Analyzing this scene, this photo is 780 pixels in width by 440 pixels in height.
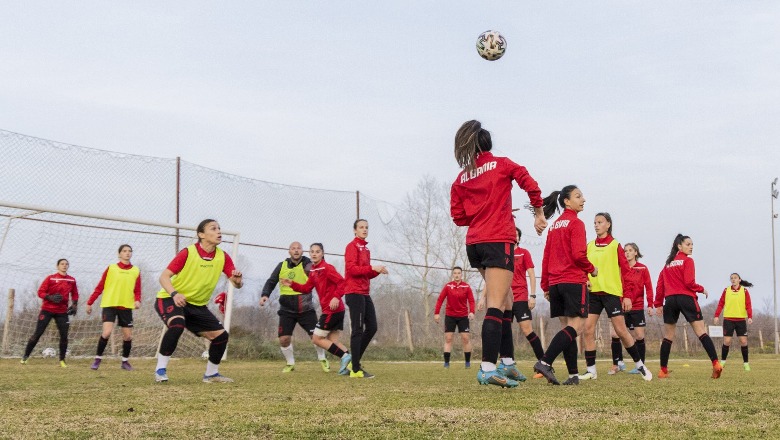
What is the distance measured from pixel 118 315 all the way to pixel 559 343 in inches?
323

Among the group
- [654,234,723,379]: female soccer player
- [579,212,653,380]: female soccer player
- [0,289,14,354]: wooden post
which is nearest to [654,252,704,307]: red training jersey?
[654,234,723,379]: female soccer player

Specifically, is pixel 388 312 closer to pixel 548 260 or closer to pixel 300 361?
pixel 300 361

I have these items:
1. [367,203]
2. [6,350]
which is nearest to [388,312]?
[367,203]

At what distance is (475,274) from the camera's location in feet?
88.5

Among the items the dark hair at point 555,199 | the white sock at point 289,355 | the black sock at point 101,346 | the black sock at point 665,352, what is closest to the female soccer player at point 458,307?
the white sock at point 289,355

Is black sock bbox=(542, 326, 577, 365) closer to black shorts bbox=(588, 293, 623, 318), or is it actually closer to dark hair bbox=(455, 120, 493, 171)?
dark hair bbox=(455, 120, 493, 171)

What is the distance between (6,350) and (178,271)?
371 inches

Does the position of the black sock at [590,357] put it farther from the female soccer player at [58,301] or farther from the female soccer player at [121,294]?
the female soccer player at [58,301]

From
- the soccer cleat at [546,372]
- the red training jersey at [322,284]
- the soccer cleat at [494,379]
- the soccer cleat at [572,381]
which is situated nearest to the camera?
the soccer cleat at [494,379]

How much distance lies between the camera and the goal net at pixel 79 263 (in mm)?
14398

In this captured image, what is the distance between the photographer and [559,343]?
21.5 feet

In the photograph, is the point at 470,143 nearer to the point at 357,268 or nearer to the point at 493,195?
the point at 493,195

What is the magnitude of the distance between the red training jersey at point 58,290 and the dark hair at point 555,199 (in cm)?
932

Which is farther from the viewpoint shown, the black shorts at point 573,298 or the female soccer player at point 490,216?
the black shorts at point 573,298
